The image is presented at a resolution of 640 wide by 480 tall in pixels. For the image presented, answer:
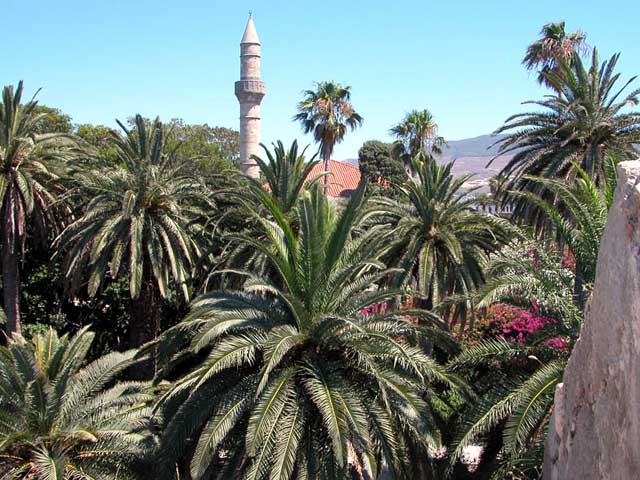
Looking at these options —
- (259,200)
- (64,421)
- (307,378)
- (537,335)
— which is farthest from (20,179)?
(537,335)

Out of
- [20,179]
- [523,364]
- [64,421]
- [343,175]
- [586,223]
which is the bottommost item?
[64,421]

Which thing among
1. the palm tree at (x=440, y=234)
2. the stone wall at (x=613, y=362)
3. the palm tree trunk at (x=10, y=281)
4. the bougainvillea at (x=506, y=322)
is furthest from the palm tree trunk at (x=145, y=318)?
the stone wall at (x=613, y=362)

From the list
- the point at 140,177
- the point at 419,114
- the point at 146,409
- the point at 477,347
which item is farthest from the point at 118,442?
the point at 419,114

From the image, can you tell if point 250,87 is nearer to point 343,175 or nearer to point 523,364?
point 343,175

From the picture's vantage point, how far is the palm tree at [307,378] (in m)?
7.89

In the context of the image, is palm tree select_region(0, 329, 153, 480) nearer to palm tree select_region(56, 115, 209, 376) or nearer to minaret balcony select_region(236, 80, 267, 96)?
palm tree select_region(56, 115, 209, 376)

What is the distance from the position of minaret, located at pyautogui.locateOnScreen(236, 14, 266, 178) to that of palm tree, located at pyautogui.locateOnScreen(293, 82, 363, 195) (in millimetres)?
2638

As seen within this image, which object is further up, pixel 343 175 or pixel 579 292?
pixel 343 175

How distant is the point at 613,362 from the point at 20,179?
14256mm

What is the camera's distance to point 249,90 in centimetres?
3538

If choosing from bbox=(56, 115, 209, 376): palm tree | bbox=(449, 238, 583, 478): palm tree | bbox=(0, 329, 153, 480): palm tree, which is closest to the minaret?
bbox=(56, 115, 209, 376): palm tree

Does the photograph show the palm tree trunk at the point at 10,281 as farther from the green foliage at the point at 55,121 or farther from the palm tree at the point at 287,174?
the green foliage at the point at 55,121

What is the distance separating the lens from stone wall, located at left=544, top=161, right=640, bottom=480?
448cm

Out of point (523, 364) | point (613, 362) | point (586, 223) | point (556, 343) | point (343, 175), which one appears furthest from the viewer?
point (343, 175)
